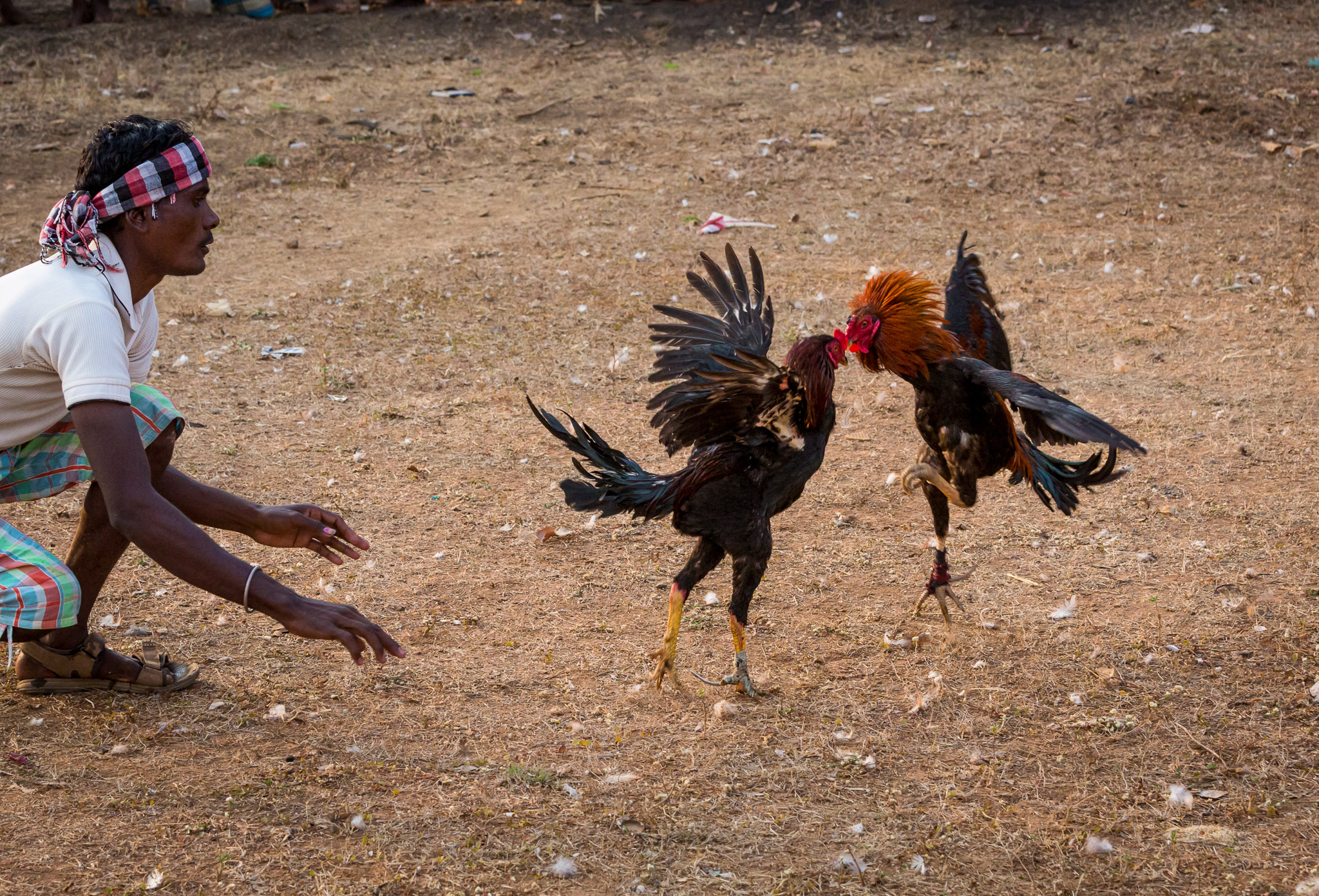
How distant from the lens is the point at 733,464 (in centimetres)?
387

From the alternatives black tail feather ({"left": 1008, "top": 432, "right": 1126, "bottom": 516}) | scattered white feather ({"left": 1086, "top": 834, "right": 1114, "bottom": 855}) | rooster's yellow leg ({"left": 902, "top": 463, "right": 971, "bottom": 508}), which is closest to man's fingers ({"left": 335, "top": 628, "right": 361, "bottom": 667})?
scattered white feather ({"left": 1086, "top": 834, "right": 1114, "bottom": 855})

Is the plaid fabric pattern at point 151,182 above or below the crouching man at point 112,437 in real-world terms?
above

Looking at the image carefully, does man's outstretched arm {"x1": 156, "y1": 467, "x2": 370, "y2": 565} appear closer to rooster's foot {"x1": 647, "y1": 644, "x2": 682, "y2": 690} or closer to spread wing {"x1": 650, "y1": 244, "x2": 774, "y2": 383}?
rooster's foot {"x1": 647, "y1": 644, "x2": 682, "y2": 690}

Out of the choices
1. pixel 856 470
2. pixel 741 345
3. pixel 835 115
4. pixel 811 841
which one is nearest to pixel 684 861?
pixel 811 841

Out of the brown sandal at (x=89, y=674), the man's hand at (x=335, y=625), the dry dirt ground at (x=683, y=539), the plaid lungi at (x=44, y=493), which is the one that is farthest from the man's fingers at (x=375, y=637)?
the brown sandal at (x=89, y=674)

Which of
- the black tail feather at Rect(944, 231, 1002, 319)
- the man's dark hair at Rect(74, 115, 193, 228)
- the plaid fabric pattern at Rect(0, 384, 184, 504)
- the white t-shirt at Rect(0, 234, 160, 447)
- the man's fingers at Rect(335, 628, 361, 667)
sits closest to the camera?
the man's fingers at Rect(335, 628, 361, 667)

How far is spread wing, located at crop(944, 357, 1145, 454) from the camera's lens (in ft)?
11.3

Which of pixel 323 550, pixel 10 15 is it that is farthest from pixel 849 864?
pixel 10 15

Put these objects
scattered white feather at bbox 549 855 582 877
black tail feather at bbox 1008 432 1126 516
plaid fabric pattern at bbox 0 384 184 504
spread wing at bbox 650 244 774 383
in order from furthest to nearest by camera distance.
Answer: black tail feather at bbox 1008 432 1126 516 < spread wing at bbox 650 244 774 383 < plaid fabric pattern at bbox 0 384 184 504 < scattered white feather at bbox 549 855 582 877

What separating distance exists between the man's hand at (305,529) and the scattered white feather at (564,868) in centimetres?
102

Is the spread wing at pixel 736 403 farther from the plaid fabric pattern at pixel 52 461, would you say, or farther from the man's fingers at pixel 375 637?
the plaid fabric pattern at pixel 52 461

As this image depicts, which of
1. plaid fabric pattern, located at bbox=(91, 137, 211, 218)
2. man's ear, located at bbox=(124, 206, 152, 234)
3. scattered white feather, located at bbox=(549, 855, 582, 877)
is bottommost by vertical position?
scattered white feather, located at bbox=(549, 855, 582, 877)

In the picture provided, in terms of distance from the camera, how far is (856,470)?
5559 mm

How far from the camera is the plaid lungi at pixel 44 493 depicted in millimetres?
3010
